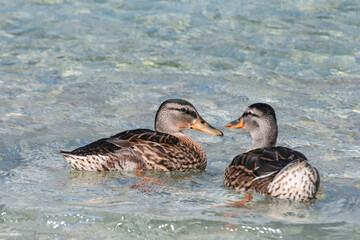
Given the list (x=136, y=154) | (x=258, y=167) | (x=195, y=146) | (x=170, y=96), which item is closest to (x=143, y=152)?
(x=136, y=154)

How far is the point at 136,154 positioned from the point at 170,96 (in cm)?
305

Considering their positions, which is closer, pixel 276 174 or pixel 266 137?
pixel 276 174

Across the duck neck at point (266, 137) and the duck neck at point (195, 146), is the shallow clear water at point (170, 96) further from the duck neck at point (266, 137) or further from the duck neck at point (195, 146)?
the duck neck at point (266, 137)

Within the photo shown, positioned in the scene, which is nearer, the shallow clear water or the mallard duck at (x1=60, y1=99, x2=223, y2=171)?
the shallow clear water

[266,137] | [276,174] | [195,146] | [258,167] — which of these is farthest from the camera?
[195,146]

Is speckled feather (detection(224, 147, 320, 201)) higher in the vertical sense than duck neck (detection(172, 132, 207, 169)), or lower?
higher

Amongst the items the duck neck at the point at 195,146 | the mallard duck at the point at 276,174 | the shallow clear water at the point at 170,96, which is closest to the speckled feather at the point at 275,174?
the mallard duck at the point at 276,174

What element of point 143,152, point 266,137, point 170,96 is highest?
point 266,137

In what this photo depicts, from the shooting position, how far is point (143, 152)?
8.25 meters

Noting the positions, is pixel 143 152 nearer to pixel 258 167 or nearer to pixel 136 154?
pixel 136 154

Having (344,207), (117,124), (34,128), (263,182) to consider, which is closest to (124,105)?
(117,124)

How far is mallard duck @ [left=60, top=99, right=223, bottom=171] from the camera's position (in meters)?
8.04

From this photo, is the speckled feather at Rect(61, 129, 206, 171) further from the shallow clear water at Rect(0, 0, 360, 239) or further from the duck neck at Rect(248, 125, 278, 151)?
the duck neck at Rect(248, 125, 278, 151)

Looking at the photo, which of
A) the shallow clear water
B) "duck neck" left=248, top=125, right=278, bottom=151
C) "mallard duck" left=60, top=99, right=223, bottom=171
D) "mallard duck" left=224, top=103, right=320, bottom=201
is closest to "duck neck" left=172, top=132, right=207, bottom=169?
"mallard duck" left=60, top=99, right=223, bottom=171
